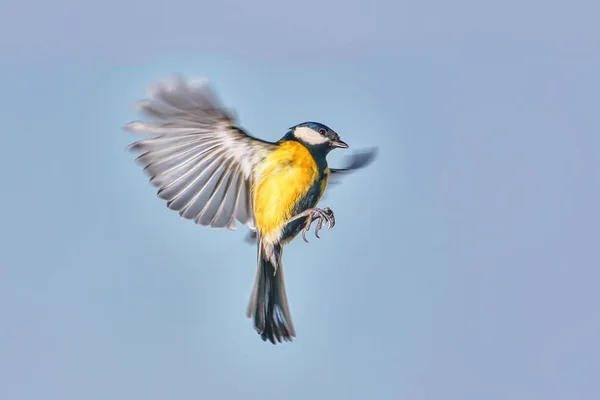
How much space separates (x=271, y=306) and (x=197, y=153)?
53.4 inches

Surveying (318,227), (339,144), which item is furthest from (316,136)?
(318,227)

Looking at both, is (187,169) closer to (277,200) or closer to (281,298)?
(277,200)

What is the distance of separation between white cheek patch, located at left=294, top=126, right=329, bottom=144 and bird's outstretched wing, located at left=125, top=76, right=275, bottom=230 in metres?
0.32

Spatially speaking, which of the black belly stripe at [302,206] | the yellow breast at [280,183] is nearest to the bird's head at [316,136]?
the yellow breast at [280,183]

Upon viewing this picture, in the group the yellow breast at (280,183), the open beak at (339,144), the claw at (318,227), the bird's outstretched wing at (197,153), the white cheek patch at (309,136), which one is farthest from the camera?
the open beak at (339,144)

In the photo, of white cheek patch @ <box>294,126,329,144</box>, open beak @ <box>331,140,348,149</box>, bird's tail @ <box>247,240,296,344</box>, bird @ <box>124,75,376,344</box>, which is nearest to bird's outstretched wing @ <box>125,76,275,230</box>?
bird @ <box>124,75,376,344</box>

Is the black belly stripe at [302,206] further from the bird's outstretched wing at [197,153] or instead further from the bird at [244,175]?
the bird's outstretched wing at [197,153]

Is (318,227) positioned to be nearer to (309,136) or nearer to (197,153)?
(309,136)

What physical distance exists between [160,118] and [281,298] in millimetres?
1762

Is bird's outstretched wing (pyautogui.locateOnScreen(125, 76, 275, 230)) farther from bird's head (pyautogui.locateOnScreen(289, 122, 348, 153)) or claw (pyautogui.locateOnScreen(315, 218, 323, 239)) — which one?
claw (pyautogui.locateOnScreen(315, 218, 323, 239))

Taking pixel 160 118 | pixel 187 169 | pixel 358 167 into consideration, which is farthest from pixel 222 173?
pixel 358 167

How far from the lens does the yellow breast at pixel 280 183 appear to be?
6.98 m

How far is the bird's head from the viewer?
7.31 meters

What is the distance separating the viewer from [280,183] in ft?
23.0
